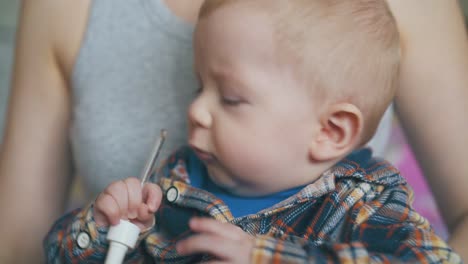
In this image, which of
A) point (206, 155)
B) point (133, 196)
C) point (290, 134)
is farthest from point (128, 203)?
point (290, 134)

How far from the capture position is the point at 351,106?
66 centimetres

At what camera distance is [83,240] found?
0.71m

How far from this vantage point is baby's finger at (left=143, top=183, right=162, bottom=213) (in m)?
0.69

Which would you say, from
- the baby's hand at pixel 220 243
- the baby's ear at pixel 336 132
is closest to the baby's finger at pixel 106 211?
the baby's hand at pixel 220 243

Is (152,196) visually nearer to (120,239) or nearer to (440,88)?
(120,239)

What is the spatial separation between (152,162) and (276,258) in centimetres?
22

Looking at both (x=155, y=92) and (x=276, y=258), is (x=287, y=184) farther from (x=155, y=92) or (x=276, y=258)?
(x=155, y=92)

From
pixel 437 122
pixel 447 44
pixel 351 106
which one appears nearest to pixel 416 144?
pixel 437 122

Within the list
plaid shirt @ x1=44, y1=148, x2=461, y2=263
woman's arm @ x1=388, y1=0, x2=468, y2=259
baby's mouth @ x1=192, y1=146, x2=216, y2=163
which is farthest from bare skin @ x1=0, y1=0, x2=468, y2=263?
baby's mouth @ x1=192, y1=146, x2=216, y2=163

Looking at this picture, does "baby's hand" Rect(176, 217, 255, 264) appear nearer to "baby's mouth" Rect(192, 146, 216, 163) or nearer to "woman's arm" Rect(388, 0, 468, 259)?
"baby's mouth" Rect(192, 146, 216, 163)

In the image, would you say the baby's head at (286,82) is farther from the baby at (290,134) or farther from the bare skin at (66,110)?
the bare skin at (66,110)

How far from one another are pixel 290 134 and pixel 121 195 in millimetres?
223

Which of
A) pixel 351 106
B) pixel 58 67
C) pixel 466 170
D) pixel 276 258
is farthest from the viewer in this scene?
pixel 58 67

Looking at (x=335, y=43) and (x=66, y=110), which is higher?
(x=335, y=43)
